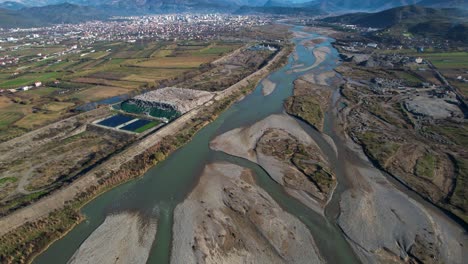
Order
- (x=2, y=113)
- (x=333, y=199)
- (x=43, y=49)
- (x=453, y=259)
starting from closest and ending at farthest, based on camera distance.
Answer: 1. (x=453, y=259)
2. (x=333, y=199)
3. (x=2, y=113)
4. (x=43, y=49)

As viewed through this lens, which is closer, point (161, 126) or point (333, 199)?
point (333, 199)

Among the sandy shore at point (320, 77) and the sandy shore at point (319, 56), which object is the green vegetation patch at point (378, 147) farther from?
the sandy shore at point (319, 56)

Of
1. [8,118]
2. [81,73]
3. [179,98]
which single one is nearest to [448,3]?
[179,98]

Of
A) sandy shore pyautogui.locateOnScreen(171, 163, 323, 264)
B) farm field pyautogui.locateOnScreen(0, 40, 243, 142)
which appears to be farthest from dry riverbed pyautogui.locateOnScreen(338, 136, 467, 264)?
farm field pyautogui.locateOnScreen(0, 40, 243, 142)

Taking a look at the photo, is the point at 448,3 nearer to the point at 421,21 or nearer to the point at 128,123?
the point at 421,21

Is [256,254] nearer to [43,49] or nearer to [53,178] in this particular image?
[53,178]

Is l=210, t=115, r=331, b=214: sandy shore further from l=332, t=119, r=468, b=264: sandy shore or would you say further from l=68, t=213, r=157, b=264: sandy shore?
l=68, t=213, r=157, b=264: sandy shore

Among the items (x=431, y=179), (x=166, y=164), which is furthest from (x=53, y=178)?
(x=431, y=179)
